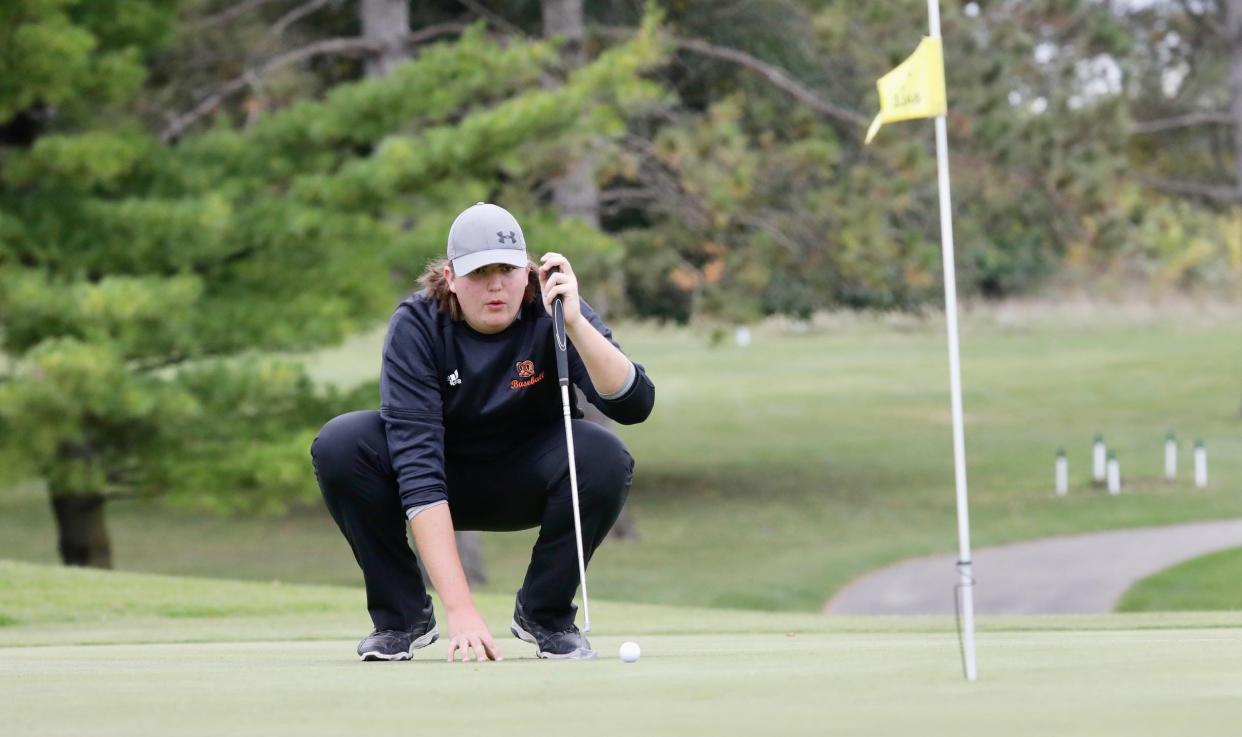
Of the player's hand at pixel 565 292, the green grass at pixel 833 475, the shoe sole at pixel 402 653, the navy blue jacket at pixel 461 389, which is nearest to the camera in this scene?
the player's hand at pixel 565 292

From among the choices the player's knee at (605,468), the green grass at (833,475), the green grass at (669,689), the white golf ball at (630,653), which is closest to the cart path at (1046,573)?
the green grass at (833,475)

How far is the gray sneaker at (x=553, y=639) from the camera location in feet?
16.9

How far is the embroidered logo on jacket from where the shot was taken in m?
5.25

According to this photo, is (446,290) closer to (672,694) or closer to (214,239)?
(672,694)

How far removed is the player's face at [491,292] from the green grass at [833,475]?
1351cm

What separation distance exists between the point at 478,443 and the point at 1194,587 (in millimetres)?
13097

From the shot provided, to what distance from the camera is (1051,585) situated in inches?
743

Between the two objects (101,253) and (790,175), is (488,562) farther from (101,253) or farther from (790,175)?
(101,253)

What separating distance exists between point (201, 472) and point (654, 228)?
7884 mm

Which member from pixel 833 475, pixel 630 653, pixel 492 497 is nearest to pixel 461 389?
pixel 492 497

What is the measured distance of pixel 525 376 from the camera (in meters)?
5.27

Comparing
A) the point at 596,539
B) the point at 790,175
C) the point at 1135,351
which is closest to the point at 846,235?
the point at 790,175

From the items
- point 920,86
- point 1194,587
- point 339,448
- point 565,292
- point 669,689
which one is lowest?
point 1194,587

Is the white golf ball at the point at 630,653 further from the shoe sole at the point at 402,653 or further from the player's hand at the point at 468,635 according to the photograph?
the shoe sole at the point at 402,653
